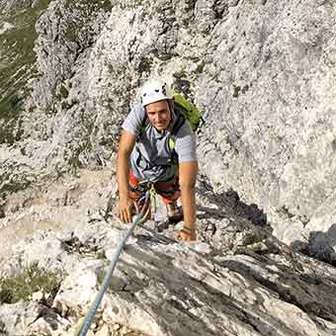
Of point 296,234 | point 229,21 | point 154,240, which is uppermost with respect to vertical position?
point 229,21

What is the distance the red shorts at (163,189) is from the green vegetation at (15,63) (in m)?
53.3

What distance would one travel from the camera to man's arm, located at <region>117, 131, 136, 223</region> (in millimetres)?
9233

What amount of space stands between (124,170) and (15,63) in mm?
83851

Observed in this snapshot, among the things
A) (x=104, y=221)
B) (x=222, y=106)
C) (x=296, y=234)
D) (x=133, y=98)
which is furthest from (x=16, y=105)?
(x=104, y=221)

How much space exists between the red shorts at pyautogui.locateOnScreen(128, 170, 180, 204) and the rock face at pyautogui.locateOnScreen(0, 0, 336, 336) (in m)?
0.91

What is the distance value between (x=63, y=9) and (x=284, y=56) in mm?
46668

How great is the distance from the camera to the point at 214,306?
7.71 m

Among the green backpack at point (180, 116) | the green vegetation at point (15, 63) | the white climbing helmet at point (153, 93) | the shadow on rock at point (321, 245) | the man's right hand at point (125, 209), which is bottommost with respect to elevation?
the shadow on rock at point (321, 245)

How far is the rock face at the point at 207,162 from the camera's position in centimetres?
773

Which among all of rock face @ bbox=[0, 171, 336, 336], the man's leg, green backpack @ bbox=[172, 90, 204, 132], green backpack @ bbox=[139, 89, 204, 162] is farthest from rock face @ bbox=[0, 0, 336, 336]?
green backpack @ bbox=[172, 90, 204, 132]

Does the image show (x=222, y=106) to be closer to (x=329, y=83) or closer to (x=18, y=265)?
(x=329, y=83)

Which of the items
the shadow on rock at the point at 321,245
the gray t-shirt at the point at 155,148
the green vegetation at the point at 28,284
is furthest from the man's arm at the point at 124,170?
the shadow on rock at the point at 321,245

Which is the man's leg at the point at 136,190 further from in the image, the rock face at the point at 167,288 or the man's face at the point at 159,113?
the man's face at the point at 159,113

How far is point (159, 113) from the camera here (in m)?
8.72
